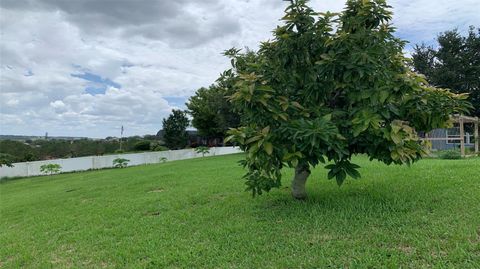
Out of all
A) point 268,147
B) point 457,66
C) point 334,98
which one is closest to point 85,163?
point 334,98

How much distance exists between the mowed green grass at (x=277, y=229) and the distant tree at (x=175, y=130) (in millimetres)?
28140

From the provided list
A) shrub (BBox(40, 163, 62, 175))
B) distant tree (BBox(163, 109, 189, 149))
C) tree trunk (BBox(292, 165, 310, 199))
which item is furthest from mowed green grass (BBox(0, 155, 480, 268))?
distant tree (BBox(163, 109, 189, 149))

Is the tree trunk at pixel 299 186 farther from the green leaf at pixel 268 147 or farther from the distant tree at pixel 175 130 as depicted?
the distant tree at pixel 175 130

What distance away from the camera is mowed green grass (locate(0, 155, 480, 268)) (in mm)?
3059

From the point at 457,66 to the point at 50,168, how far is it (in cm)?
2422

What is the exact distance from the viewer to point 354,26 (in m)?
4.11

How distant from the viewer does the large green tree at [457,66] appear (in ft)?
75.5

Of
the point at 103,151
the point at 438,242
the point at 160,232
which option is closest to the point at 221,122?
the point at 103,151

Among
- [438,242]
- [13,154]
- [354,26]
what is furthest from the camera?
[13,154]

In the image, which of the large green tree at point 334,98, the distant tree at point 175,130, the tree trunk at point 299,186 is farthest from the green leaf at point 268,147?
the distant tree at point 175,130

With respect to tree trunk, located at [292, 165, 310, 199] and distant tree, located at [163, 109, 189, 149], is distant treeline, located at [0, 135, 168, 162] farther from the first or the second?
tree trunk, located at [292, 165, 310, 199]

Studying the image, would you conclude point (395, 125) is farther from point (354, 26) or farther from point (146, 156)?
point (146, 156)

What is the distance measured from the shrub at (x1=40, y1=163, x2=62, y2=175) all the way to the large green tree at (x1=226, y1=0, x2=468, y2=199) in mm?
18192

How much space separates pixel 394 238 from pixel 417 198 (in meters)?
1.38
